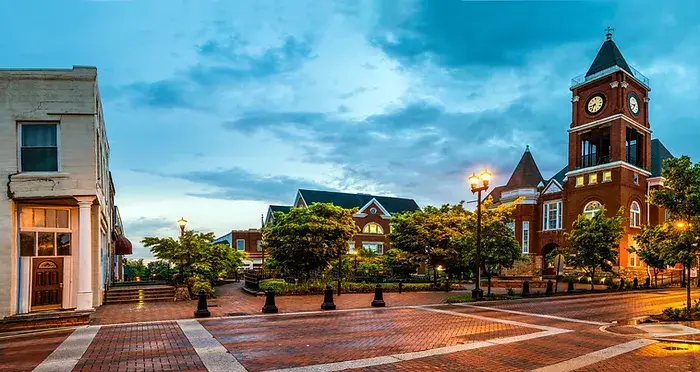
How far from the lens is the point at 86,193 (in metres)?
15.3

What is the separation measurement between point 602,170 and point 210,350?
4179 centimetres

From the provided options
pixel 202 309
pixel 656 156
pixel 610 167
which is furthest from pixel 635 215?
pixel 202 309

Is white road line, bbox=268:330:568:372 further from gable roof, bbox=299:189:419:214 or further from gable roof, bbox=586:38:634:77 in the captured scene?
gable roof, bbox=299:189:419:214

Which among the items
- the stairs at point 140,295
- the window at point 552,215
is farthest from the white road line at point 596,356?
the window at point 552,215

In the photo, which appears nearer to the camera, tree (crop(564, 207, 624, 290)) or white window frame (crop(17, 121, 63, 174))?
white window frame (crop(17, 121, 63, 174))

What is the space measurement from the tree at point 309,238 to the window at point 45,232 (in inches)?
468

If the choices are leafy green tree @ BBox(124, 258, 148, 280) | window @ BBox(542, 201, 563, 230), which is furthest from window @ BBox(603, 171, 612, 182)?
leafy green tree @ BBox(124, 258, 148, 280)

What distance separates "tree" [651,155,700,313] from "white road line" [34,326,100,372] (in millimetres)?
18118

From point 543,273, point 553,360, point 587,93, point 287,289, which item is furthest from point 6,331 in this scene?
point 587,93

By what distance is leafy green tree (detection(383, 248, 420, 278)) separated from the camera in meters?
30.6

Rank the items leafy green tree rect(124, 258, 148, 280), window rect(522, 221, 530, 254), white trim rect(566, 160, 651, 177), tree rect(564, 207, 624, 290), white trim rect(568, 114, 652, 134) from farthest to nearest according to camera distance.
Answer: leafy green tree rect(124, 258, 148, 280) → window rect(522, 221, 530, 254) → white trim rect(568, 114, 652, 134) → white trim rect(566, 160, 651, 177) → tree rect(564, 207, 624, 290)

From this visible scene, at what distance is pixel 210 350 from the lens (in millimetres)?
9727

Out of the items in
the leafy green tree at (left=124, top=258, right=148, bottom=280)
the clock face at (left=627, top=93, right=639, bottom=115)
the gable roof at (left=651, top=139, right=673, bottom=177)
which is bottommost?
the leafy green tree at (left=124, top=258, right=148, bottom=280)

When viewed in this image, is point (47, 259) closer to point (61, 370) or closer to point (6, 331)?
point (6, 331)
